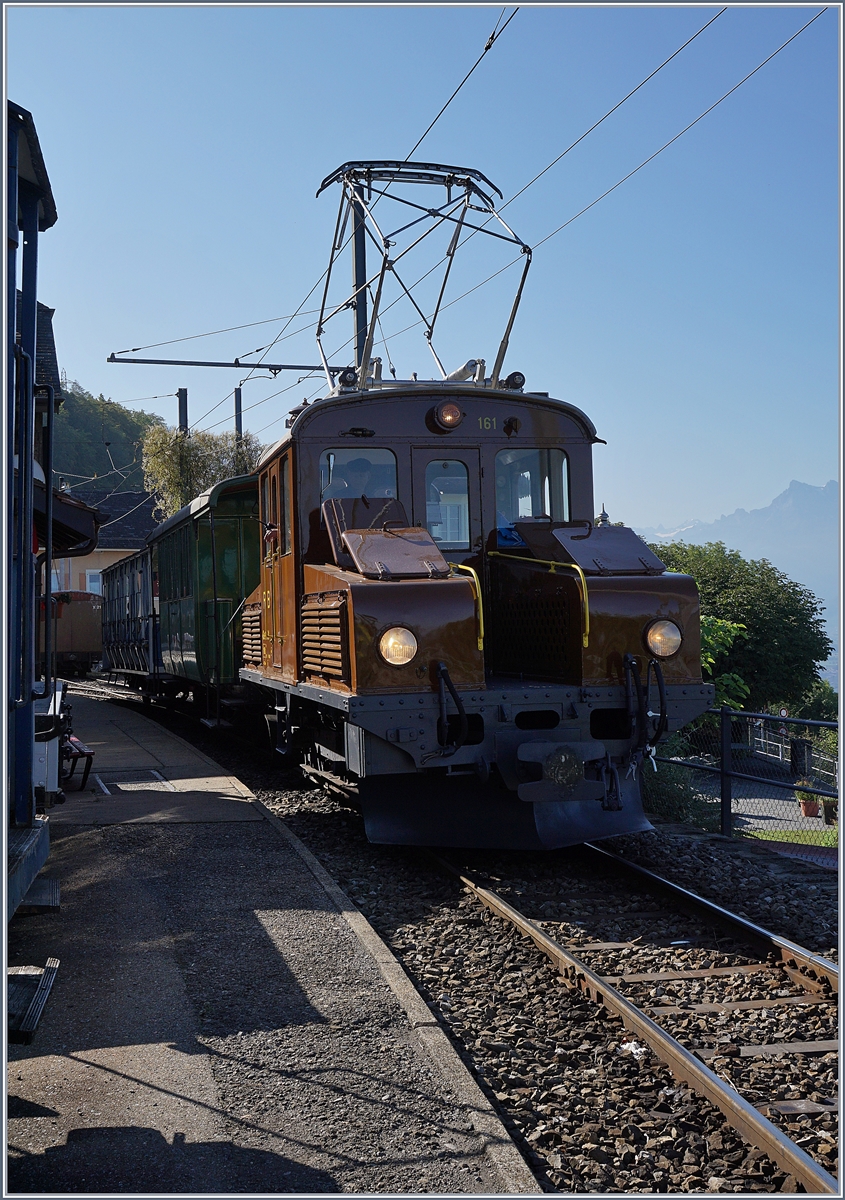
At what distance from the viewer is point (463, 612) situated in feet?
22.6

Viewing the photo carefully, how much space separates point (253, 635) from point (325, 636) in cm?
370

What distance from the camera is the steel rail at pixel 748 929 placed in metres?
5.06

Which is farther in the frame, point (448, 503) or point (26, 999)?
point (448, 503)

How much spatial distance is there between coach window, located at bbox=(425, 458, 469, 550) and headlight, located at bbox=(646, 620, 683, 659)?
1.94m

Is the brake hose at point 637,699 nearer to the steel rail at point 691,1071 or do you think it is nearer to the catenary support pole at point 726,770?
the steel rail at point 691,1071

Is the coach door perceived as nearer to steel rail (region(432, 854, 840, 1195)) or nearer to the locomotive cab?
Answer: the locomotive cab

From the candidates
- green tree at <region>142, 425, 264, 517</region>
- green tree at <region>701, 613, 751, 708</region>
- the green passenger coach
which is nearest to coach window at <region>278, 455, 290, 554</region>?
the green passenger coach

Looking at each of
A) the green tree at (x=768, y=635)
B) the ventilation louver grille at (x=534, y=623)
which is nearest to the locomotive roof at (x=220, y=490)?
the ventilation louver grille at (x=534, y=623)

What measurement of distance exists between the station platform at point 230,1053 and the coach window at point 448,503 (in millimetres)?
2817

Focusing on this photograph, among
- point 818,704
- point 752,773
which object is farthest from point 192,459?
point 818,704

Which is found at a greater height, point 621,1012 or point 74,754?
point 74,754

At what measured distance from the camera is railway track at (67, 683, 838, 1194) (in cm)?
366

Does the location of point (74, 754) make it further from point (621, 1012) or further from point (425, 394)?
point (621, 1012)

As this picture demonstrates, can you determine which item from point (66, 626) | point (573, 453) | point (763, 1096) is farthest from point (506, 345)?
point (66, 626)
